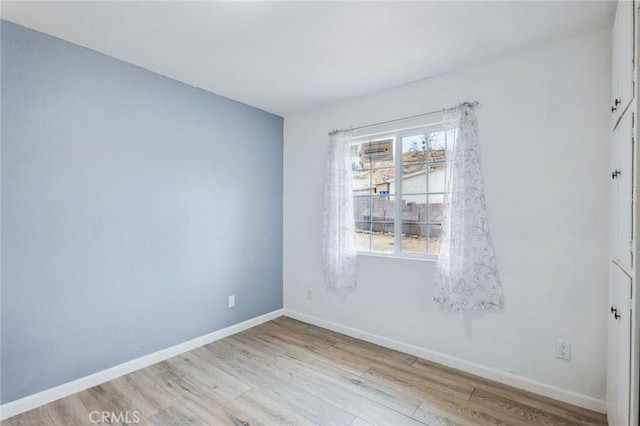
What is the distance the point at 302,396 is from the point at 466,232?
5.82 ft

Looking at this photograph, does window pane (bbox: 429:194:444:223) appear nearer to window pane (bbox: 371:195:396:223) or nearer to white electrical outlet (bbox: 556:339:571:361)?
window pane (bbox: 371:195:396:223)

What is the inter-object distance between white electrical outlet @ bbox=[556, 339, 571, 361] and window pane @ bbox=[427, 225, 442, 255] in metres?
1.04

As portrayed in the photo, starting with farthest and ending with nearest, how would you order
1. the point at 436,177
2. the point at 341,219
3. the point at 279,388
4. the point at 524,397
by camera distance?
the point at 341,219 → the point at 436,177 → the point at 279,388 → the point at 524,397

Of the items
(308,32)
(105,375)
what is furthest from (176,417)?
(308,32)

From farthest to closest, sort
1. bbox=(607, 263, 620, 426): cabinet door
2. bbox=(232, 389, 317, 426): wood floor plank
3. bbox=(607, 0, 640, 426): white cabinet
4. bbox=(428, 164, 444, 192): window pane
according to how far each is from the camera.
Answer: bbox=(428, 164, 444, 192): window pane < bbox=(232, 389, 317, 426): wood floor plank < bbox=(607, 263, 620, 426): cabinet door < bbox=(607, 0, 640, 426): white cabinet

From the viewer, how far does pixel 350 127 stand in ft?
10.4

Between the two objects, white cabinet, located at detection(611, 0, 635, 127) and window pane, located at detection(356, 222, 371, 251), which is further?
window pane, located at detection(356, 222, 371, 251)

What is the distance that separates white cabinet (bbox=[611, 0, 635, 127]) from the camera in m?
1.38

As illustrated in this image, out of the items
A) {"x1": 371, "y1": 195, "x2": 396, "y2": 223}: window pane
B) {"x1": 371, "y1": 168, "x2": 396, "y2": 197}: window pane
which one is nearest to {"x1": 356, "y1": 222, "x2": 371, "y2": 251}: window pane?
{"x1": 371, "y1": 195, "x2": 396, "y2": 223}: window pane

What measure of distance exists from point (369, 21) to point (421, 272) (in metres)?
2.04

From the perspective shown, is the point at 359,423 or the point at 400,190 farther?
the point at 400,190

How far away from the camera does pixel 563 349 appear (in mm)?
2070

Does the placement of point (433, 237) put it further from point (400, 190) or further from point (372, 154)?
point (372, 154)

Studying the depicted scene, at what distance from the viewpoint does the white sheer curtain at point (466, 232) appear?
2342 mm
